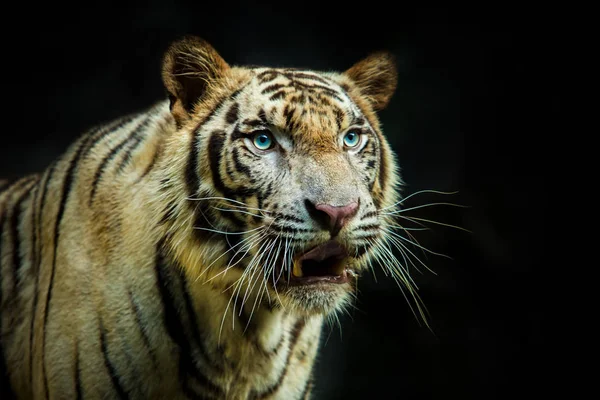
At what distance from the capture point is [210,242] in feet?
4.68

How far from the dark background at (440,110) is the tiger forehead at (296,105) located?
1.06 metres

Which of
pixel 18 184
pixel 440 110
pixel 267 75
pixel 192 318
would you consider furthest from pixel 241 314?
Result: pixel 440 110

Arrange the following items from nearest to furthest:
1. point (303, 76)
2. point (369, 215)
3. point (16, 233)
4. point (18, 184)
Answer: point (369, 215) < point (303, 76) < point (16, 233) < point (18, 184)

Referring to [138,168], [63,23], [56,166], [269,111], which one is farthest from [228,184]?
[63,23]

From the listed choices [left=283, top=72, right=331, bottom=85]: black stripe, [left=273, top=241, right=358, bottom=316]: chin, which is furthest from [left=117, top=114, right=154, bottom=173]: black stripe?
[left=273, top=241, right=358, bottom=316]: chin

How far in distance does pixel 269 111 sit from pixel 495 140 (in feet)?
4.64

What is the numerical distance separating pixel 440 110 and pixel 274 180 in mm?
1415

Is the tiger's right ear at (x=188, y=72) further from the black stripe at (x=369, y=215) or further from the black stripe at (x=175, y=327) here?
the black stripe at (x=369, y=215)

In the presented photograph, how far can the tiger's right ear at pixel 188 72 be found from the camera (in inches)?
57.3

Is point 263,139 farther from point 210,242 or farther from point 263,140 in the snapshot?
point 210,242

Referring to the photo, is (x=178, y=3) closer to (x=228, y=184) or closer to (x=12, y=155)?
(x=12, y=155)

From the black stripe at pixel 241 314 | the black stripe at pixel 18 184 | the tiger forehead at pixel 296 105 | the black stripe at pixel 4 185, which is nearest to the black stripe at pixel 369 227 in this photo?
the tiger forehead at pixel 296 105

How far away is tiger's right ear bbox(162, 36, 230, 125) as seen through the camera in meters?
1.46

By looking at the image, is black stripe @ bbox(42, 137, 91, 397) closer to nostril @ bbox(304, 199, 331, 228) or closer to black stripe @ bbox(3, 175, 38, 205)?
black stripe @ bbox(3, 175, 38, 205)
